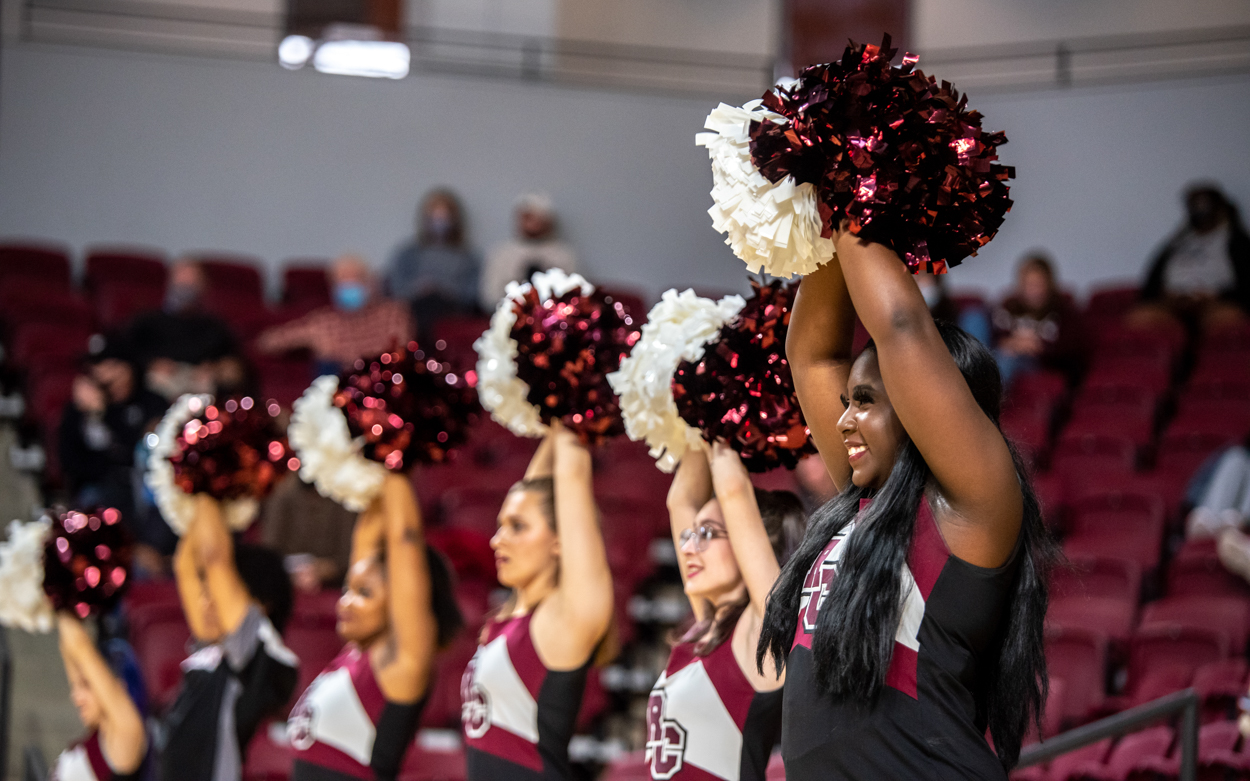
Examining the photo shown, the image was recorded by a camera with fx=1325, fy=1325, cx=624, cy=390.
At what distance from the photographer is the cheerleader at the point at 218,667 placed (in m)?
3.65

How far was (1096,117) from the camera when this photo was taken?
29.7 feet

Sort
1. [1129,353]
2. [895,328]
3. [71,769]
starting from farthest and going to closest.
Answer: [1129,353] → [71,769] → [895,328]

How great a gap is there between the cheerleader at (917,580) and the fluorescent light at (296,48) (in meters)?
8.65

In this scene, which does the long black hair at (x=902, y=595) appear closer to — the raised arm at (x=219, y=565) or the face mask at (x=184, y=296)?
the raised arm at (x=219, y=565)

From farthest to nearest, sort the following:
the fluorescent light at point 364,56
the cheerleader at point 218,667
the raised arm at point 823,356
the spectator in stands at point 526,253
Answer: the fluorescent light at point 364,56 → the spectator in stands at point 526,253 → the cheerleader at point 218,667 → the raised arm at point 823,356

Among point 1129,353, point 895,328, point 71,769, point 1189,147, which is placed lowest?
point 71,769

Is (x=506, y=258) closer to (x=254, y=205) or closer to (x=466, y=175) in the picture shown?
(x=466, y=175)

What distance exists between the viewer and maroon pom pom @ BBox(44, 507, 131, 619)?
387 cm

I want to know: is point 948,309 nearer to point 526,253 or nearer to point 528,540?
point 526,253

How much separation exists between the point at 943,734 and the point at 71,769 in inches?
120

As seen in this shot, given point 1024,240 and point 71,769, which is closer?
point 71,769

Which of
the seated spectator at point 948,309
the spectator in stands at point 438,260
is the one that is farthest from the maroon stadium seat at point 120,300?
the seated spectator at point 948,309

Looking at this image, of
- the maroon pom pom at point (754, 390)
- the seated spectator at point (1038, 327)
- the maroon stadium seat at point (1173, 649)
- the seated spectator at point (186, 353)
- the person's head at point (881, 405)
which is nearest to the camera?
the person's head at point (881, 405)

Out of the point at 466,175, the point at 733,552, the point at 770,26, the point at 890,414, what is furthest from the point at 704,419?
the point at 770,26
